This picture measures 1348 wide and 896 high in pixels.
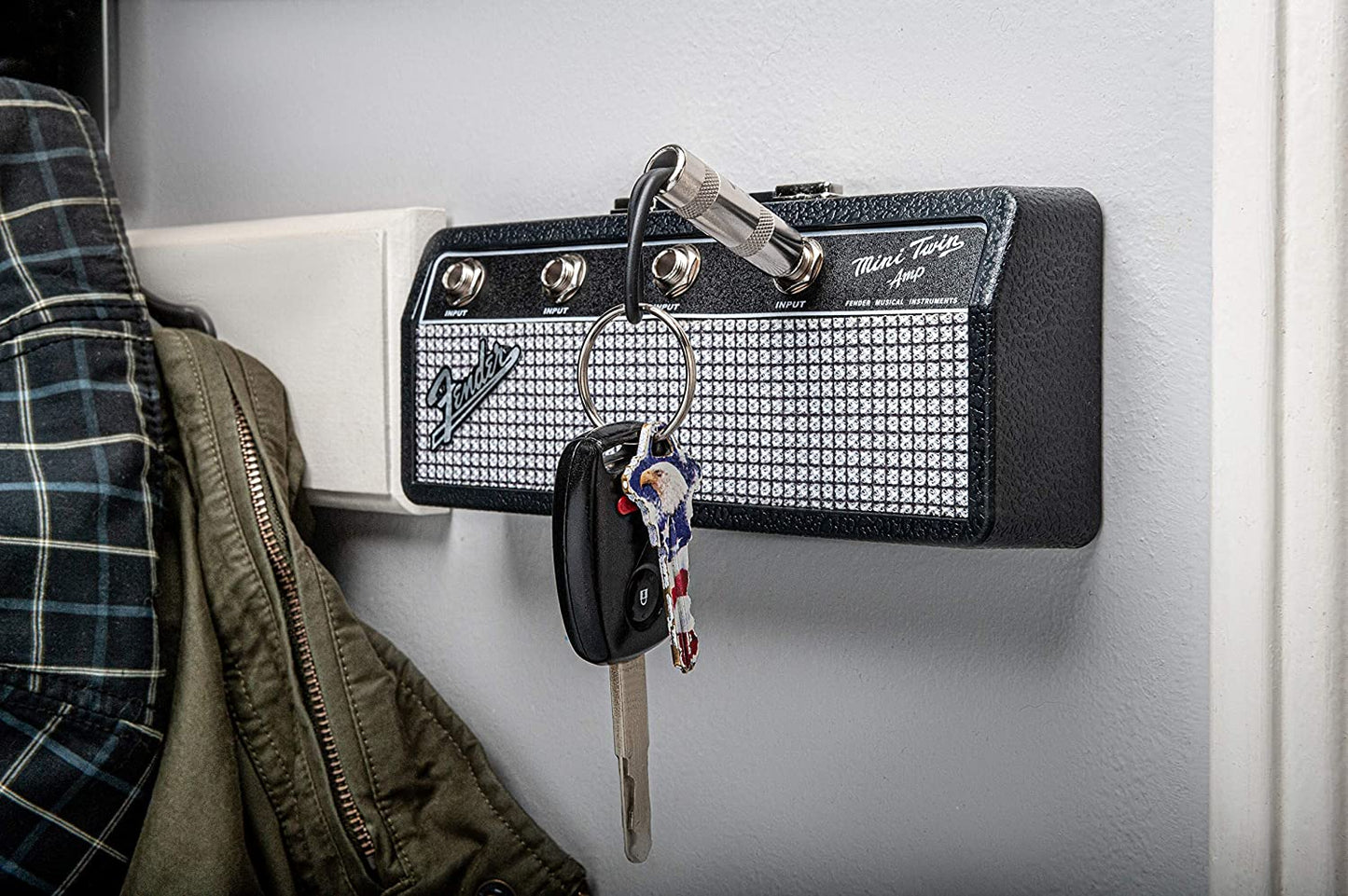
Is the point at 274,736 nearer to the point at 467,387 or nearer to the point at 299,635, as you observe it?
the point at 299,635

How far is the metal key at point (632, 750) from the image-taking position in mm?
556

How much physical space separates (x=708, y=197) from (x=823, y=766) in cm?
34

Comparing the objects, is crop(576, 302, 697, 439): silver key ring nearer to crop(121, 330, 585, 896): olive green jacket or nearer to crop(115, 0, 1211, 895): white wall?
crop(115, 0, 1211, 895): white wall

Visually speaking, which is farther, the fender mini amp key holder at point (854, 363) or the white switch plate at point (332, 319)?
the white switch plate at point (332, 319)

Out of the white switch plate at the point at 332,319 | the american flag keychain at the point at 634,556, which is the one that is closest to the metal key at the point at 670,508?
the american flag keychain at the point at 634,556

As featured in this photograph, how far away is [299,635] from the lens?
0.74m

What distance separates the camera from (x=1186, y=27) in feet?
1.79

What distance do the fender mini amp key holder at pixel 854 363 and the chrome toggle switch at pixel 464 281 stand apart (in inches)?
1.3

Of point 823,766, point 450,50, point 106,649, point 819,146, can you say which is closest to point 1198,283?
point 819,146

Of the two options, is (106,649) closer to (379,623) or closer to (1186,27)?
(379,623)

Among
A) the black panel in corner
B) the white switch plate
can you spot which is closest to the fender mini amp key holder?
the black panel in corner

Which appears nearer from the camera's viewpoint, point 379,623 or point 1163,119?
point 1163,119

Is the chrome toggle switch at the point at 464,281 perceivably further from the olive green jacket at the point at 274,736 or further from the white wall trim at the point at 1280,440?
the white wall trim at the point at 1280,440

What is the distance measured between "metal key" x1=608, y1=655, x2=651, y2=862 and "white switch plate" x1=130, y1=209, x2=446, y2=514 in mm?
279
